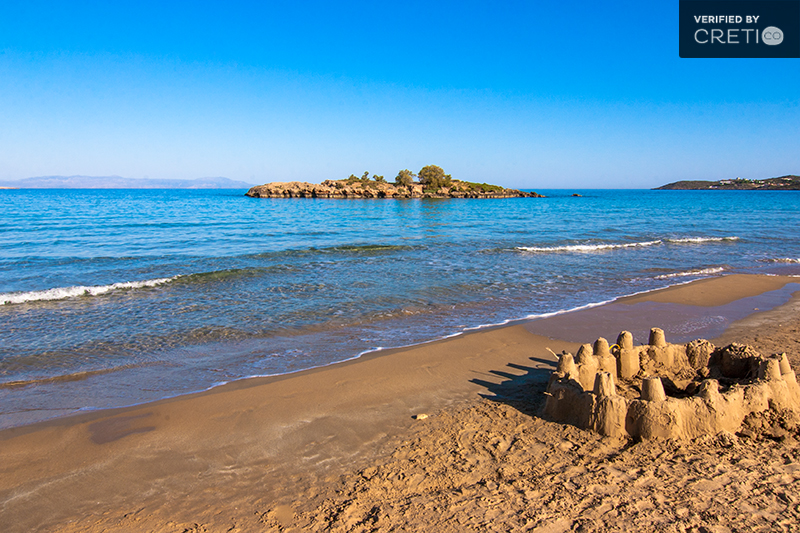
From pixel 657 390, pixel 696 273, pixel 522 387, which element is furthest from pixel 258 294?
pixel 696 273

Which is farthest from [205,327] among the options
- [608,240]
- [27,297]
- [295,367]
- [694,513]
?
[608,240]

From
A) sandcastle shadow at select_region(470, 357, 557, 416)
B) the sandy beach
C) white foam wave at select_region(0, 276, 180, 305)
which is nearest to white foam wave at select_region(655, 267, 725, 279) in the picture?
sandcastle shadow at select_region(470, 357, 557, 416)

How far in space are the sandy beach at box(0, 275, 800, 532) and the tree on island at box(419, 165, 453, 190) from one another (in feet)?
284

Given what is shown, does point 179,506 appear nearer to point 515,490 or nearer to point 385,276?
point 515,490

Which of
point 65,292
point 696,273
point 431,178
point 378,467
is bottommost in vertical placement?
point 378,467

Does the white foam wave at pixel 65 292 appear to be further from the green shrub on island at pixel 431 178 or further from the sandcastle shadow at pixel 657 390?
the green shrub on island at pixel 431 178

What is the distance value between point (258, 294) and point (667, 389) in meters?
9.89

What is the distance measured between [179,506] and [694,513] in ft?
13.6

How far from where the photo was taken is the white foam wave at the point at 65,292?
11.1 m

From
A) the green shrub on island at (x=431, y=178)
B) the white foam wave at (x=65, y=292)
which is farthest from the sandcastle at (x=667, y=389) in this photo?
the green shrub on island at (x=431, y=178)

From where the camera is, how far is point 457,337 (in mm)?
8398

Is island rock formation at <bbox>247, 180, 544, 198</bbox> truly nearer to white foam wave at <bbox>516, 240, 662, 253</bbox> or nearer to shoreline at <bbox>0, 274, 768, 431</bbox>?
white foam wave at <bbox>516, 240, 662, 253</bbox>

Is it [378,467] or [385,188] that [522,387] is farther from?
[385,188]

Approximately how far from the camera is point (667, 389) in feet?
17.5
